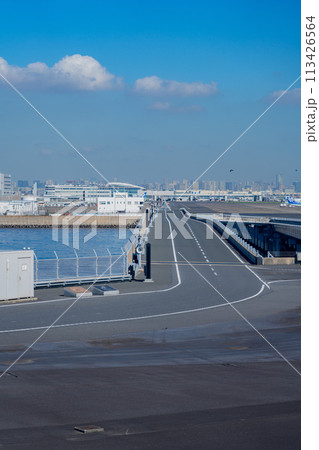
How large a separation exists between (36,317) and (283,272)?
22.9 metres

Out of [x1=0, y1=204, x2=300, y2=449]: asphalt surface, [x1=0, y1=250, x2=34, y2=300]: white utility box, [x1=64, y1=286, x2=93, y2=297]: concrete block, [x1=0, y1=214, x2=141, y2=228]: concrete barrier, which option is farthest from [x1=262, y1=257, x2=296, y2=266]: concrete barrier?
[x1=0, y1=214, x2=141, y2=228]: concrete barrier

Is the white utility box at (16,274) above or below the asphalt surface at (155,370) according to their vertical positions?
above

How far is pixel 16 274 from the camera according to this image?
94.3ft

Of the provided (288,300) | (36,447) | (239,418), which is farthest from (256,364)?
(288,300)

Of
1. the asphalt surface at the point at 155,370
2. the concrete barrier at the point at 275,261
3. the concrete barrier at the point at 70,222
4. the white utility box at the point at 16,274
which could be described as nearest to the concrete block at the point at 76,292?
the asphalt surface at the point at 155,370

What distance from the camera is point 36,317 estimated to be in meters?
24.7

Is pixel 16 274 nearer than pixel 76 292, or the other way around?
pixel 16 274

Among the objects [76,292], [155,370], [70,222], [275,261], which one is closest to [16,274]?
[76,292]

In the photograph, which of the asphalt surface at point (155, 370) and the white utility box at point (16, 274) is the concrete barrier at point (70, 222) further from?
the white utility box at point (16, 274)

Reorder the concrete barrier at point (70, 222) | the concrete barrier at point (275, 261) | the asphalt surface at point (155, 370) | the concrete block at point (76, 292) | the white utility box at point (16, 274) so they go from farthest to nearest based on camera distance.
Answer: the concrete barrier at point (70, 222) < the concrete barrier at point (275, 261) < the concrete block at point (76, 292) < the white utility box at point (16, 274) < the asphalt surface at point (155, 370)

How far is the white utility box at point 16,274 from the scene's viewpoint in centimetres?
2827

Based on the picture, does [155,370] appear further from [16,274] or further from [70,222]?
[70,222]

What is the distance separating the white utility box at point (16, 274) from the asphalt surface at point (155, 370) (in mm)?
1222

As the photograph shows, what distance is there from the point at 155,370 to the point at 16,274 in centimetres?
1456
